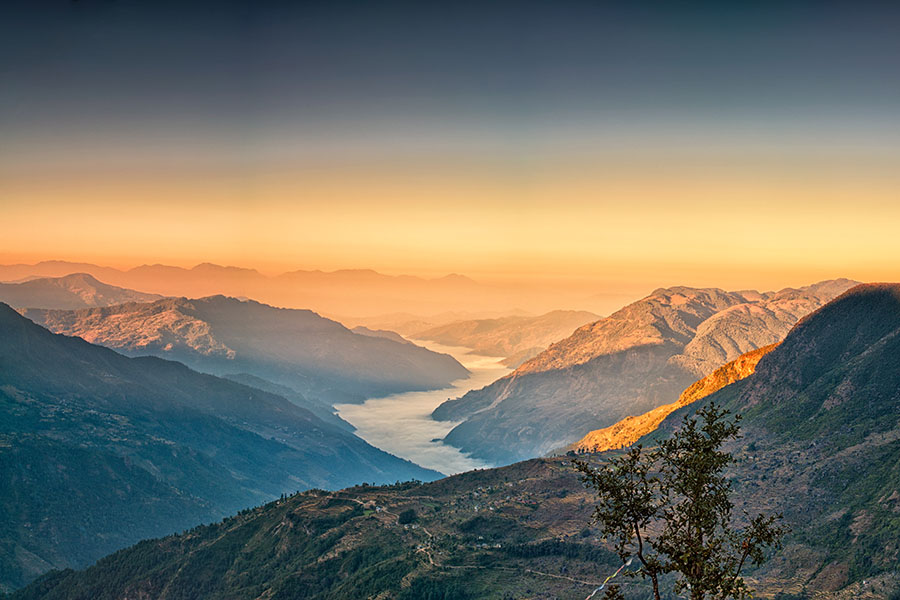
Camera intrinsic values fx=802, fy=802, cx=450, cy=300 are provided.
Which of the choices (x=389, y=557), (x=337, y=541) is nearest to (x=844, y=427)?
(x=389, y=557)

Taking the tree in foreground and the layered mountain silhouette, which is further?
the layered mountain silhouette

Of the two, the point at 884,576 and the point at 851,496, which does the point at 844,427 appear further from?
the point at 884,576

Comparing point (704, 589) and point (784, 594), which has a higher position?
point (704, 589)

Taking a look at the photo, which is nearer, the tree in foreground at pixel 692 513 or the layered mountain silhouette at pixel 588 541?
the tree in foreground at pixel 692 513

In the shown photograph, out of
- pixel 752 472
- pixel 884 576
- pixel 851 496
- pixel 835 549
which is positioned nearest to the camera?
pixel 884 576

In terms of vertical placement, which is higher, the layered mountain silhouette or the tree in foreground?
the tree in foreground

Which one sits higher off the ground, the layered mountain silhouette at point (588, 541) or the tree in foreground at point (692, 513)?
the tree in foreground at point (692, 513)

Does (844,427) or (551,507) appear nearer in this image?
(844,427)

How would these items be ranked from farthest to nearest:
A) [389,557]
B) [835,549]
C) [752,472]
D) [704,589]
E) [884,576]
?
1. [752,472]
2. [389,557]
3. [835,549]
4. [884,576]
5. [704,589]

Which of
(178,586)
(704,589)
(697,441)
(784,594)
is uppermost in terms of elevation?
(697,441)

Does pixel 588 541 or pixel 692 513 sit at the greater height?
pixel 692 513

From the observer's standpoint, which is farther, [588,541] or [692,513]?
[588,541]
